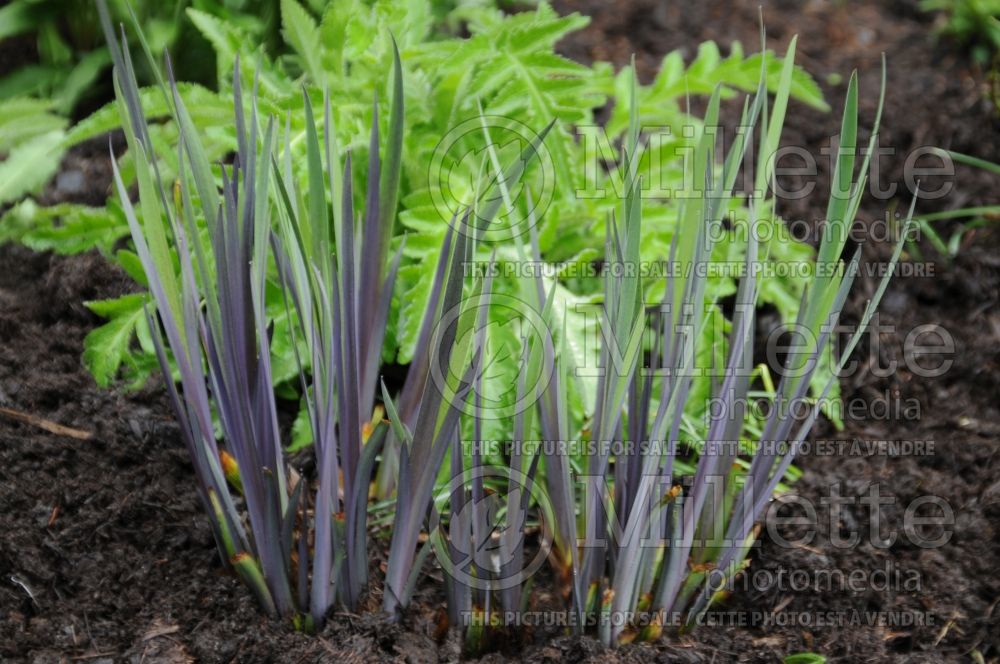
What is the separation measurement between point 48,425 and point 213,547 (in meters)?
0.34

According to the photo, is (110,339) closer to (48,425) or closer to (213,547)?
(48,425)

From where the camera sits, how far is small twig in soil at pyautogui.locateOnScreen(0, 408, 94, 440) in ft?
4.91

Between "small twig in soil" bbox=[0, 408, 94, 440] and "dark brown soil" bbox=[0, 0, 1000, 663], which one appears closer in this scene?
"dark brown soil" bbox=[0, 0, 1000, 663]

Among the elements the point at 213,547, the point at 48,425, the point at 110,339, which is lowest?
the point at 213,547

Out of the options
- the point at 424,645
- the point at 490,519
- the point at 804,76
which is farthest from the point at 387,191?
the point at 804,76

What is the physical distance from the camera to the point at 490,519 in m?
1.21

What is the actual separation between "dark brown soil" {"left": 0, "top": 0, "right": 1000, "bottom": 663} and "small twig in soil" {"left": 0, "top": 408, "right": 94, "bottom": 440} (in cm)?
1

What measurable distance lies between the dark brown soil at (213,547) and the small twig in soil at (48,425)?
0.01 meters

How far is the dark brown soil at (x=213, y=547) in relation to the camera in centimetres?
124

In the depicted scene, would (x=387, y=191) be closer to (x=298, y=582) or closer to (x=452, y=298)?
(x=452, y=298)

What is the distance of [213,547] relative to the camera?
139 centimetres

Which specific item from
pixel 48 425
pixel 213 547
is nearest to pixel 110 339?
pixel 48 425

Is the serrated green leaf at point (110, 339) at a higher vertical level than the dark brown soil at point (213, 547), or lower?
higher

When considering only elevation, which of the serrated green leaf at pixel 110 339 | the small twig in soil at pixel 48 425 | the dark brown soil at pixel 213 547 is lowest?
the dark brown soil at pixel 213 547
